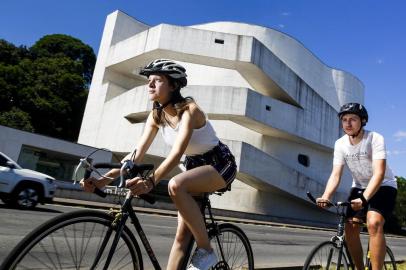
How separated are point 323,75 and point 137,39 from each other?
20.2 m

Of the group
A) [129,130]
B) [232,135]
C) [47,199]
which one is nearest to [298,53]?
[232,135]

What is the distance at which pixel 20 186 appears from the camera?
11656mm

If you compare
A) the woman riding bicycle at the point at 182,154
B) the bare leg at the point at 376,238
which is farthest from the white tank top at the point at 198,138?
the bare leg at the point at 376,238

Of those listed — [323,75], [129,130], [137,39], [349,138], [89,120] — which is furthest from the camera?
[323,75]

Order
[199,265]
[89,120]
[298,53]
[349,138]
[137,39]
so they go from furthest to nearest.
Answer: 1. [298,53]
2. [89,120]
3. [137,39]
4. [349,138]
5. [199,265]

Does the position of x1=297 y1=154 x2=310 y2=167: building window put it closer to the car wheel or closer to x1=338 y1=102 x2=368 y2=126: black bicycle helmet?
the car wheel

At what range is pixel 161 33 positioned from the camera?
3169 centimetres

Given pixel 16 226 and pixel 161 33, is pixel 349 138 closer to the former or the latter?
pixel 16 226

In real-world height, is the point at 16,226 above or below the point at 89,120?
below

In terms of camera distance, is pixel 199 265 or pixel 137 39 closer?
pixel 199 265

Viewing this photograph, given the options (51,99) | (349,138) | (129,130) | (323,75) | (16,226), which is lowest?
(16,226)

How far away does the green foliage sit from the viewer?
41.4 metres

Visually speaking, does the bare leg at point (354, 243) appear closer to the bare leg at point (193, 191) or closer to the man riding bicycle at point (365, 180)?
the man riding bicycle at point (365, 180)

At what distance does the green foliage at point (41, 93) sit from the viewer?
136ft
